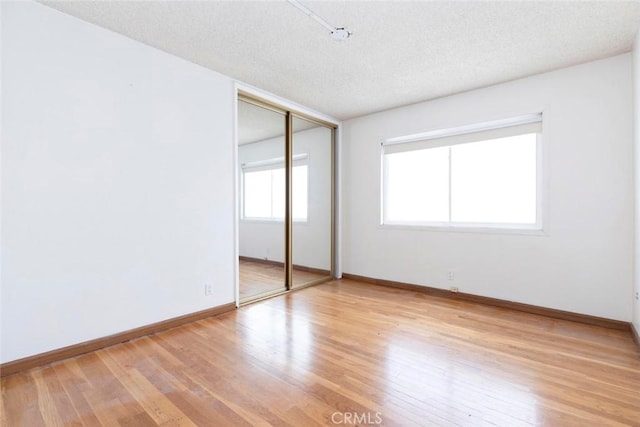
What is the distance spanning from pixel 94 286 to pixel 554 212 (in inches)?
177

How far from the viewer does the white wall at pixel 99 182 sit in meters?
2.17

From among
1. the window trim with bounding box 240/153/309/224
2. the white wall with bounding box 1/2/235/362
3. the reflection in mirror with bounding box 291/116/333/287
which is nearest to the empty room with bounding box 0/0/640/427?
the white wall with bounding box 1/2/235/362

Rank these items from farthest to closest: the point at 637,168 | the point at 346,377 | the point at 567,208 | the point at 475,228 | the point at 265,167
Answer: the point at 265,167 → the point at 475,228 → the point at 567,208 → the point at 637,168 → the point at 346,377

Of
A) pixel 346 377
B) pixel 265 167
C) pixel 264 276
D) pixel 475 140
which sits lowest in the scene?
pixel 346 377

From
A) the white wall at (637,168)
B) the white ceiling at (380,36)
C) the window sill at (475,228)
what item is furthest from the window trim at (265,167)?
the white wall at (637,168)

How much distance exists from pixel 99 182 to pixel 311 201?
9.53 ft

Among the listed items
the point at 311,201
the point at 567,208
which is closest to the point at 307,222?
the point at 311,201

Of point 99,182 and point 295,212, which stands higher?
point 99,182

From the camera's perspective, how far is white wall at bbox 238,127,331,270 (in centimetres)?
455

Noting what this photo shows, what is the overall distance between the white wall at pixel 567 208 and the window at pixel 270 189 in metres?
1.87

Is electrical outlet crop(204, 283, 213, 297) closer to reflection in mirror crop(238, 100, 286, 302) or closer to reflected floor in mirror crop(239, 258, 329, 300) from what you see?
reflected floor in mirror crop(239, 258, 329, 300)

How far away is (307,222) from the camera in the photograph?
4.89 metres

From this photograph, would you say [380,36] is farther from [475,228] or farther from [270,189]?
[270,189]

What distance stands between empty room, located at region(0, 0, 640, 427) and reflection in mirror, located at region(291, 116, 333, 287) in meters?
0.27
